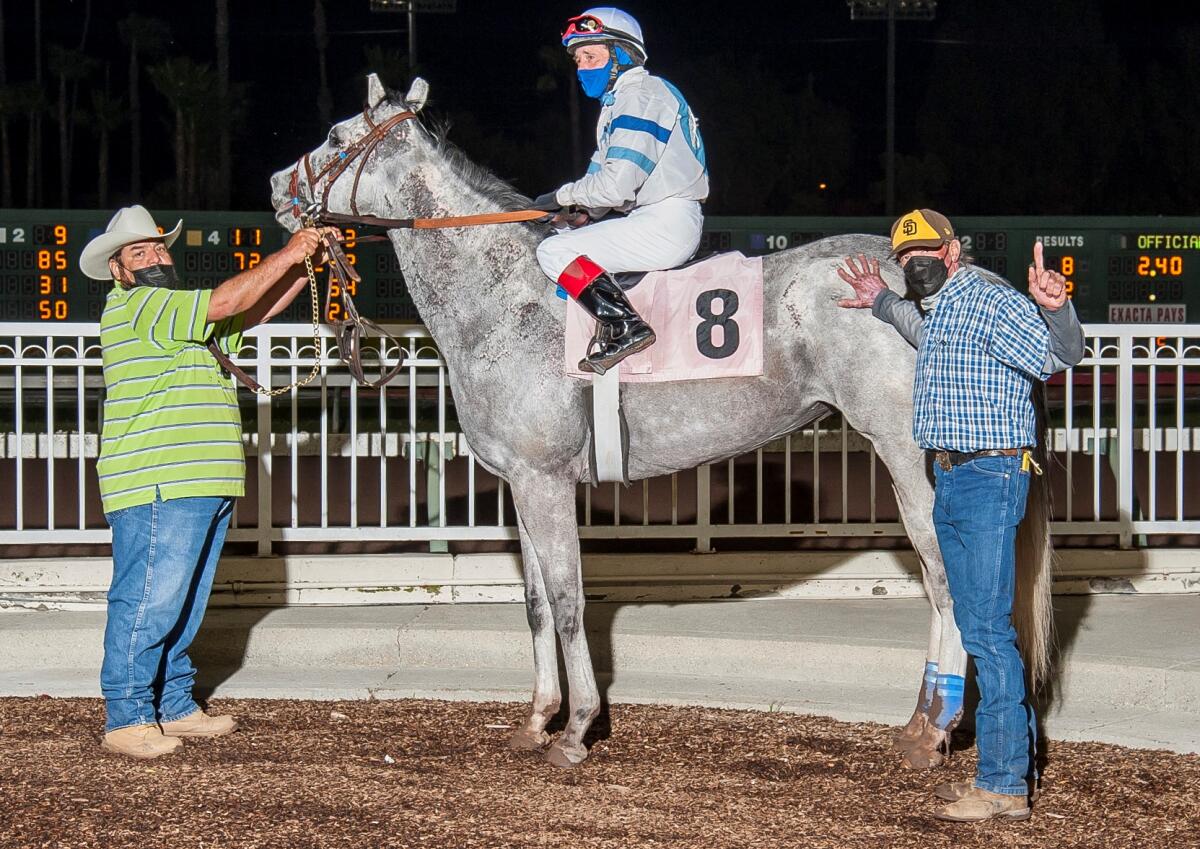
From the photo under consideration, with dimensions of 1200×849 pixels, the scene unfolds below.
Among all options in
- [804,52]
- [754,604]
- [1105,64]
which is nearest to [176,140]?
[804,52]

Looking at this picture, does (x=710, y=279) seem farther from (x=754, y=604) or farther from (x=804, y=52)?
(x=804, y=52)

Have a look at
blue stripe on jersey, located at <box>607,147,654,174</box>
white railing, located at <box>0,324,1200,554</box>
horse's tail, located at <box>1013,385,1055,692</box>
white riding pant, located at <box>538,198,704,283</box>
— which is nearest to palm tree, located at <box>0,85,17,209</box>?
white railing, located at <box>0,324,1200,554</box>

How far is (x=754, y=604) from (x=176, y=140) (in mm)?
43449

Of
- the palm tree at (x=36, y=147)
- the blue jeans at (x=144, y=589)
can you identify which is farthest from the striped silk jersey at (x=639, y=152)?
the palm tree at (x=36, y=147)

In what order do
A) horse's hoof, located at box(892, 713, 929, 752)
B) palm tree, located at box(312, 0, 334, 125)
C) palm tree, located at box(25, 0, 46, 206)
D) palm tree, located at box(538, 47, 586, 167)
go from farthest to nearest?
1. palm tree, located at box(312, 0, 334, 125)
2. palm tree, located at box(538, 47, 586, 167)
3. palm tree, located at box(25, 0, 46, 206)
4. horse's hoof, located at box(892, 713, 929, 752)

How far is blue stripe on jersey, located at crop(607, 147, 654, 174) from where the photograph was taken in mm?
5117

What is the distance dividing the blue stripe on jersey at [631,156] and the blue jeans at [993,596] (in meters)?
1.54

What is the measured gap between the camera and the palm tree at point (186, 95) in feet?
147

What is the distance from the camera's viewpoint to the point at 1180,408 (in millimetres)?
8141

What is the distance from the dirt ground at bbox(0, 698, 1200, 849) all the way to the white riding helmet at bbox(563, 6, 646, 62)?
2.59 meters

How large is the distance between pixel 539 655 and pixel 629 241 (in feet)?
5.31

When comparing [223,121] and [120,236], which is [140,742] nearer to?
[120,236]

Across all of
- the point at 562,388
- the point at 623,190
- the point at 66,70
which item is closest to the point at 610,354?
the point at 562,388

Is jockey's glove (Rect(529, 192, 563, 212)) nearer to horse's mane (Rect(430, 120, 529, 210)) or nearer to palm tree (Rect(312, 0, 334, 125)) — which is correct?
horse's mane (Rect(430, 120, 529, 210))
